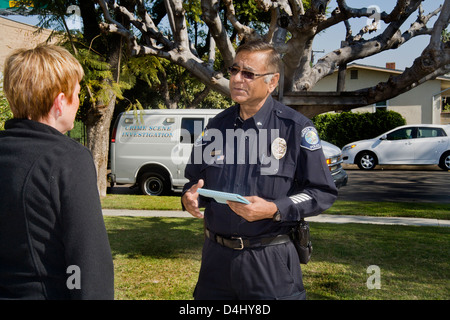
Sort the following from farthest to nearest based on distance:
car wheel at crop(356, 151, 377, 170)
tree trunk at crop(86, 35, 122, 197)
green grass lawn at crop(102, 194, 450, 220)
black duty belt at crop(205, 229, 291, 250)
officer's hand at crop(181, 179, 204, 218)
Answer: car wheel at crop(356, 151, 377, 170) → tree trunk at crop(86, 35, 122, 197) → green grass lawn at crop(102, 194, 450, 220) → officer's hand at crop(181, 179, 204, 218) → black duty belt at crop(205, 229, 291, 250)

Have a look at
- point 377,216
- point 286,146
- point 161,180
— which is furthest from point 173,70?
point 286,146

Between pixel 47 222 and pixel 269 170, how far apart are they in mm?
1349

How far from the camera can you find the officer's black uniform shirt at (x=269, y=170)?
262 cm

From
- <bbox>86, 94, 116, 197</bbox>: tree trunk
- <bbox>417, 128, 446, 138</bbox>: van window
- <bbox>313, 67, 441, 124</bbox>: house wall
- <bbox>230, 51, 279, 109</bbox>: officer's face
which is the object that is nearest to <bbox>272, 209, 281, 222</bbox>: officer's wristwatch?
<bbox>230, 51, 279, 109</bbox>: officer's face

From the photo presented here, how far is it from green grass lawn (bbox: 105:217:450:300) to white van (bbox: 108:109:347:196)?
157 inches

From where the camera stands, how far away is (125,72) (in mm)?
11023

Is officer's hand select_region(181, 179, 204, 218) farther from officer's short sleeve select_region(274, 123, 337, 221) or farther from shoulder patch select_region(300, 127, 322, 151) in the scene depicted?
shoulder patch select_region(300, 127, 322, 151)

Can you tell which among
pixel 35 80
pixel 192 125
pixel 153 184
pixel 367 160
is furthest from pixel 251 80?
pixel 367 160

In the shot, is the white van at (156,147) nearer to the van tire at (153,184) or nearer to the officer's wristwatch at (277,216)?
the van tire at (153,184)

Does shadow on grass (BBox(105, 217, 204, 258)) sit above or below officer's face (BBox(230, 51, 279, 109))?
below

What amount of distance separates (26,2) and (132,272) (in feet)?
20.8

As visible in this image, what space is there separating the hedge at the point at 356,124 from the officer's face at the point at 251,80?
24558mm

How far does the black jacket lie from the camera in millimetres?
1637

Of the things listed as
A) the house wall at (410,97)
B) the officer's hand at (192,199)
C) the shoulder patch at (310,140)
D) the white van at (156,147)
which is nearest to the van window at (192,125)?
the white van at (156,147)
